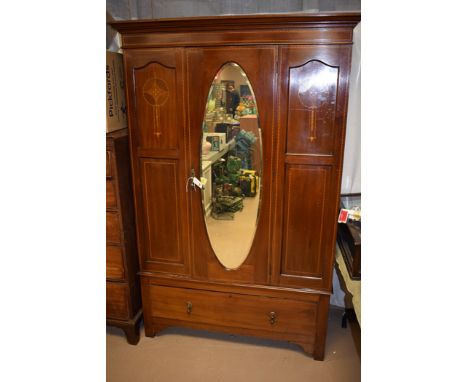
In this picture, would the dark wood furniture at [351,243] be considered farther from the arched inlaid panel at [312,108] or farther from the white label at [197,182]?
the white label at [197,182]

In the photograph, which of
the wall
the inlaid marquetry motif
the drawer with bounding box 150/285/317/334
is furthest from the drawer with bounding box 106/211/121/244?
the wall

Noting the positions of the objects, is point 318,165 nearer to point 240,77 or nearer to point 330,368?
point 240,77

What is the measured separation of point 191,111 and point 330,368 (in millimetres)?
1556

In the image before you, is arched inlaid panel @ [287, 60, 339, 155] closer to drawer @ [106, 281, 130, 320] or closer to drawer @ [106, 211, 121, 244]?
drawer @ [106, 211, 121, 244]

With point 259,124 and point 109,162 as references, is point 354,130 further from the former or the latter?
point 109,162

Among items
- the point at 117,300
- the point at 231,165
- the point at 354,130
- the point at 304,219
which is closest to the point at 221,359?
the point at 117,300

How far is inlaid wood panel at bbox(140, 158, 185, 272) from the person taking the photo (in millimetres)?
1780

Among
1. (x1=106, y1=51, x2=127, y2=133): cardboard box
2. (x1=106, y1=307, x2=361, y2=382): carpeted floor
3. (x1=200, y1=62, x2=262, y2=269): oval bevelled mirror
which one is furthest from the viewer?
(x1=106, y1=307, x2=361, y2=382): carpeted floor

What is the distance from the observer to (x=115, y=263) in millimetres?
1930

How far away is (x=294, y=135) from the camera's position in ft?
5.17

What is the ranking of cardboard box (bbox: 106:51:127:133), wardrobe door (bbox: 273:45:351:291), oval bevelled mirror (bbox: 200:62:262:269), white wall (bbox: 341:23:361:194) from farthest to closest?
white wall (bbox: 341:23:361:194) < cardboard box (bbox: 106:51:127:133) < oval bevelled mirror (bbox: 200:62:262:269) < wardrobe door (bbox: 273:45:351:291)

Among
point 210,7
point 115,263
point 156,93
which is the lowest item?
point 115,263

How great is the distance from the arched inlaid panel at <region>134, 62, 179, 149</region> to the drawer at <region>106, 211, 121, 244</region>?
0.42 m

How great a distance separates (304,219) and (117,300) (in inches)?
→ 46.6
